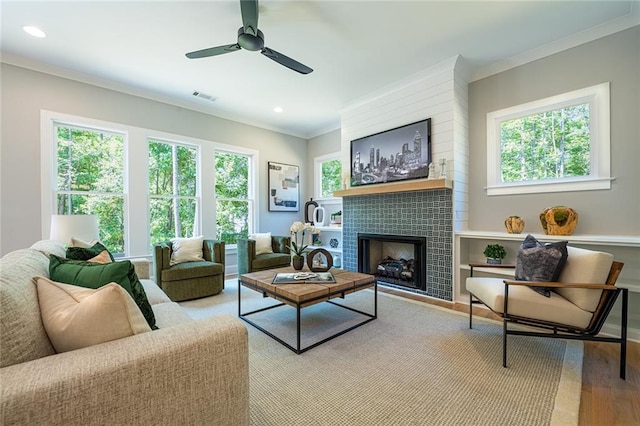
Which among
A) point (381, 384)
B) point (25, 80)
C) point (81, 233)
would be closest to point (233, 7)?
point (81, 233)

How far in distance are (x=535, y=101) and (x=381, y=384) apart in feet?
11.4

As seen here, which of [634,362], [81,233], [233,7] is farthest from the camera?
[81,233]

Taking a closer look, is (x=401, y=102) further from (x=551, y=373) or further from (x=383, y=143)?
(x=551, y=373)

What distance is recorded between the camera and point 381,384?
1.68 metres

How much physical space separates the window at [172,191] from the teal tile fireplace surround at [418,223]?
274 centimetres

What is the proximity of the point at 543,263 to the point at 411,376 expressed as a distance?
4.25 feet

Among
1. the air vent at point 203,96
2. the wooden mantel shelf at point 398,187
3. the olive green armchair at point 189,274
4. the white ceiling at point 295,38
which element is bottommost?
the olive green armchair at point 189,274

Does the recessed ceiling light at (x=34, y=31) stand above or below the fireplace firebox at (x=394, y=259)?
above

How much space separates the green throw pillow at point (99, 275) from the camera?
117cm

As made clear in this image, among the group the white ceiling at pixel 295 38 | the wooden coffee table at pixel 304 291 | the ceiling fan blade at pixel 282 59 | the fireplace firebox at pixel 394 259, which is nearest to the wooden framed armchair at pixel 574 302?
the wooden coffee table at pixel 304 291

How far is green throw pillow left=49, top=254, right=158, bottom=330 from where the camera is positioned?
3.85 ft

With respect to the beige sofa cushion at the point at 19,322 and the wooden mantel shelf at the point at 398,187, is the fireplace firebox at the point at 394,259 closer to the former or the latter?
the wooden mantel shelf at the point at 398,187

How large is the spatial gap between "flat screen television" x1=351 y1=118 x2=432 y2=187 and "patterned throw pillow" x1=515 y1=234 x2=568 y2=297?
1.69 metres

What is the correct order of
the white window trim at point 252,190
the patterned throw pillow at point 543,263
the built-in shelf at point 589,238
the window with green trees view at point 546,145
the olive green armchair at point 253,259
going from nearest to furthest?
1. the patterned throw pillow at point 543,263
2. the built-in shelf at point 589,238
3. the window with green trees view at point 546,145
4. the olive green armchair at point 253,259
5. the white window trim at point 252,190
